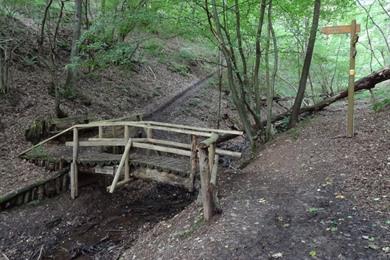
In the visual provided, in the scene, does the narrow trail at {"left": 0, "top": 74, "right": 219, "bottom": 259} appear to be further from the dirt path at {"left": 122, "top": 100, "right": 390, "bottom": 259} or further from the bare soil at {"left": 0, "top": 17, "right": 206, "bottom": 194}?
the dirt path at {"left": 122, "top": 100, "right": 390, "bottom": 259}

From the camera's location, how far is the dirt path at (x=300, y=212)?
4879mm

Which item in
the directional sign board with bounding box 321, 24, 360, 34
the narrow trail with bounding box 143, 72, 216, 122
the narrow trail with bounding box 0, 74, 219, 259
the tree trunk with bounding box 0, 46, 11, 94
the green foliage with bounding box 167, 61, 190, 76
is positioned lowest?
the narrow trail with bounding box 0, 74, 219, 259

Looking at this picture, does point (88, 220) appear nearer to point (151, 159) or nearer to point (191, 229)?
point (151, 159)

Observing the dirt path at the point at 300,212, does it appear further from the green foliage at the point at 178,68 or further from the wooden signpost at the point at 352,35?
the green foliage at the point at 178,68

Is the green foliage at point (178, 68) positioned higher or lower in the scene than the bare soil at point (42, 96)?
higher

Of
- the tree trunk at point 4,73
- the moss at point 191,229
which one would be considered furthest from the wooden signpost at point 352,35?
the tree trunk at point 4,73

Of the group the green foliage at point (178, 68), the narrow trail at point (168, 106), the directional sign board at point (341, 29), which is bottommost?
the narrow trail at point (168, 106)

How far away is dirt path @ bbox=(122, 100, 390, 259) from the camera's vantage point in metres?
4.88

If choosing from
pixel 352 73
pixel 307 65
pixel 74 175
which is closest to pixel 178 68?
pixel 307 65

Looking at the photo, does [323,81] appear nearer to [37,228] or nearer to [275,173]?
[275,173]

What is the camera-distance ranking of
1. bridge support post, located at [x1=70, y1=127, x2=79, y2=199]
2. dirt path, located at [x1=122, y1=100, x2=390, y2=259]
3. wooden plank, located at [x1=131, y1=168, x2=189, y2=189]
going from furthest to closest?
1. bridge support post, located at [x1=70, y1=127, x2=79, y2=199]
2. wooden plank, located at [x1=131, y1=168, x2=189, y2=189]
3. dirt path, located at [x1=122, y1=100, x2=390, y2=259]

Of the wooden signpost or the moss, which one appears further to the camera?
the wooden signpost

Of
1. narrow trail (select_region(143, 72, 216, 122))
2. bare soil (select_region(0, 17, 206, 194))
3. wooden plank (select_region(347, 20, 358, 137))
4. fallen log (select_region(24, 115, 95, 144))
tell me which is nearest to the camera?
wooden plank (select_region(347, 20, 358, 137))

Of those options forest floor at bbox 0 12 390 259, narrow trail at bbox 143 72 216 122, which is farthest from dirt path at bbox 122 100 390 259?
narrow trail at bbox 143 72 216 122
